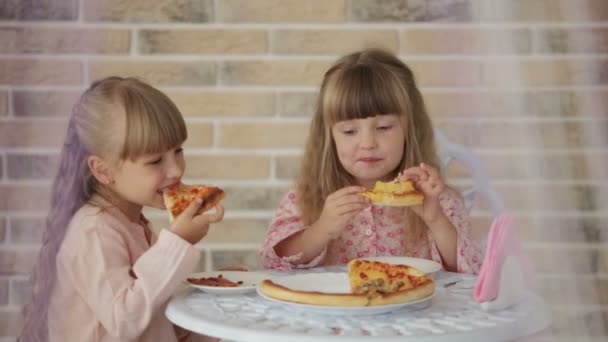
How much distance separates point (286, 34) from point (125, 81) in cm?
93

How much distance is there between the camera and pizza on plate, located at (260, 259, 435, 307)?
1.04 meters

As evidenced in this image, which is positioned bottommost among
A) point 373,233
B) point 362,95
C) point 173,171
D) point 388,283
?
point 373,233

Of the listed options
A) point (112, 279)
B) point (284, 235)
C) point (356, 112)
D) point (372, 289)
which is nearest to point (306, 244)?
point (284, 235)

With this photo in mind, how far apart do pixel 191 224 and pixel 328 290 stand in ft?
0.93

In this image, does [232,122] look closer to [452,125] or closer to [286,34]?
[286,34]

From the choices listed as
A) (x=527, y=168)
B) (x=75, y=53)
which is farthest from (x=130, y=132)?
(x=527, y=168)

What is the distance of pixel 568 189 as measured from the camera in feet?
2.06

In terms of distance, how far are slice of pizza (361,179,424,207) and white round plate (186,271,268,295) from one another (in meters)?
0.32

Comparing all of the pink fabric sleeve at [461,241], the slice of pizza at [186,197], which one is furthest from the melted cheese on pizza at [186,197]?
the pink fabric sleeve at [461,241]

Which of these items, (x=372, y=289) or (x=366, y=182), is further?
(x=366, y=182)

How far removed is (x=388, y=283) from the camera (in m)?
1.13

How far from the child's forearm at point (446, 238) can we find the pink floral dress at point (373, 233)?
77 mm

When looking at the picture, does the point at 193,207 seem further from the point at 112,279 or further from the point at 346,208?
the point at 346,208

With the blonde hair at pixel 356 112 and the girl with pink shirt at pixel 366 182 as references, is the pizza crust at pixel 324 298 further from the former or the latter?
the blonde hair at pixel 356 112
